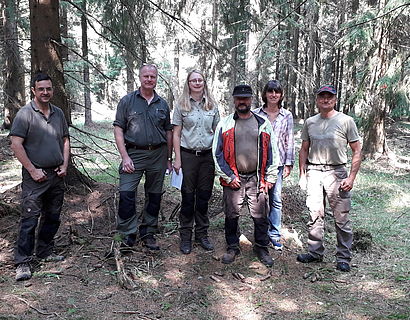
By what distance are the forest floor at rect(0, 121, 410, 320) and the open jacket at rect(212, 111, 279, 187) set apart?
1141 millimetres

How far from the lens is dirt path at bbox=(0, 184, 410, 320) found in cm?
375

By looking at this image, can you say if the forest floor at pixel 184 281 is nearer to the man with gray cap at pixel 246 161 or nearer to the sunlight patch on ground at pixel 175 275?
the sunlight patch on ground at pixel 175 275

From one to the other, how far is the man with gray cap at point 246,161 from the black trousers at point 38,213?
6.59 feet

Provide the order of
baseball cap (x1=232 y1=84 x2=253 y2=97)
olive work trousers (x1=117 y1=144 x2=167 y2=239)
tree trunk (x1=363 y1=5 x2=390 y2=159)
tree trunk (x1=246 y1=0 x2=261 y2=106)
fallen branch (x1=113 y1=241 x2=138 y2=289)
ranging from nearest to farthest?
1. fallen branch (x1=113 y1=241 x2=138 y2=289)
2. baseball cap (x1=232 y1=84 x2=253 y2=97)
3. olive work trousers (x1=117 y1=144 x2=167 y2=239)
4. tree trunk (x1=246 y1=0 x2=261 y2=106)
5. tree trunk (x1=363 y1=5 x2=390 y2=159)

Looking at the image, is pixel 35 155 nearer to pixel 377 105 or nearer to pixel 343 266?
pixel 343 266

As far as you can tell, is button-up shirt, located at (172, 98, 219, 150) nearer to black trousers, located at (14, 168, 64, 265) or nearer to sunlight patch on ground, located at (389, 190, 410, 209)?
black trousers, located at (14, 168, 64, 265)

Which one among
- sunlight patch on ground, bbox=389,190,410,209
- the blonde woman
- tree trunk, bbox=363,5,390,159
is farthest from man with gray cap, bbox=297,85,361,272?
tree trunk, bbox=363,5,390,159

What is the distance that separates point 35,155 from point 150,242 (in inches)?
72.0

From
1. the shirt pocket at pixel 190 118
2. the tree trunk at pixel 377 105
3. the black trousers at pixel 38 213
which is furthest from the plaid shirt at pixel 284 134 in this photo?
the tree trunk at pixel 377 105

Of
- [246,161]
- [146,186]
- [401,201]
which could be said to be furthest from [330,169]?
[401,201]

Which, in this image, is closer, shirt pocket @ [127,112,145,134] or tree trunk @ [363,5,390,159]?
shirt pocket @ [127,112,145,134]

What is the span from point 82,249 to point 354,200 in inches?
244

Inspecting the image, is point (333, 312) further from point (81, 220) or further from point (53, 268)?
point (81, 220)

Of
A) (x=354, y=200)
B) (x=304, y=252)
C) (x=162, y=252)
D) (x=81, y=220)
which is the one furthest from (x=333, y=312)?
(x=354, y=200)
